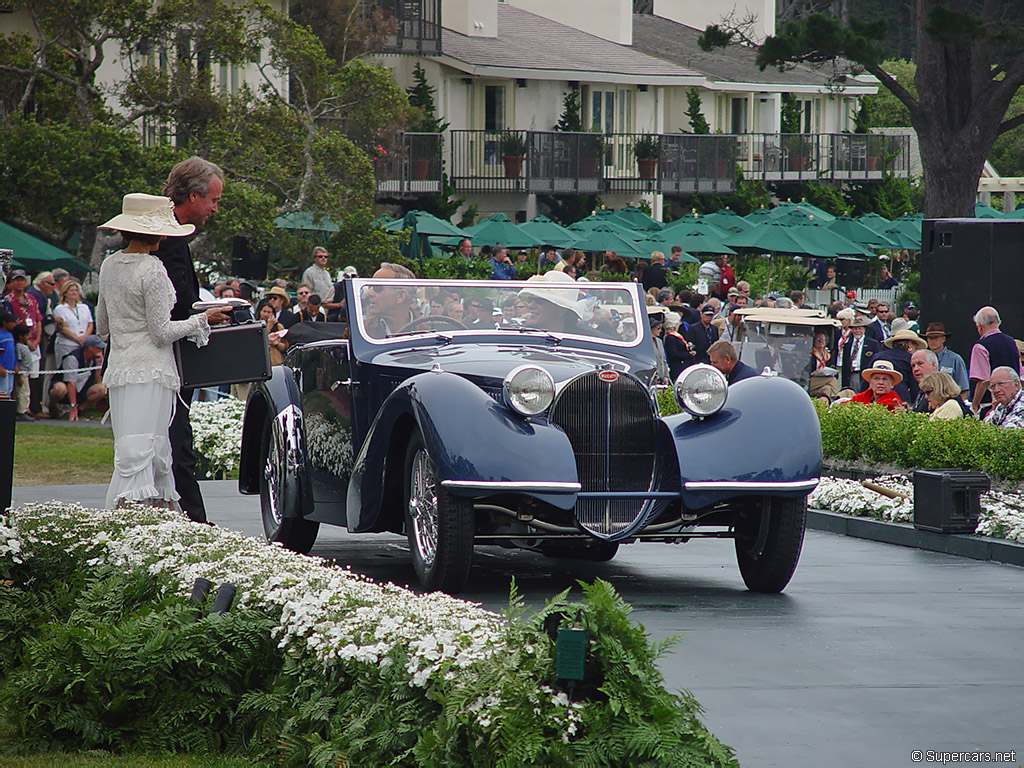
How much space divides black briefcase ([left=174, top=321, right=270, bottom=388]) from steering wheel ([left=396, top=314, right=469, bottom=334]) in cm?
118

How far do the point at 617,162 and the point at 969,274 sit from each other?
3289cm

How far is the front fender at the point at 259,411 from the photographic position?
380 inches

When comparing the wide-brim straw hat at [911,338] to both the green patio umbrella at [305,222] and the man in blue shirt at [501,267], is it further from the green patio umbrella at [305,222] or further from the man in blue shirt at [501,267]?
the green patio umbrella at [305,222]

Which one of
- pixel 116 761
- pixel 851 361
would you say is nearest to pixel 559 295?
pixel 116 761

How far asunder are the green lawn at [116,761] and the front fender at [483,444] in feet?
7.67

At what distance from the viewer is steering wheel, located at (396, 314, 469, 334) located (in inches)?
348

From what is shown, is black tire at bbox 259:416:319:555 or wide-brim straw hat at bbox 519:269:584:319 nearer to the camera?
wide-brim straw hat at bbox 519:269:584:319

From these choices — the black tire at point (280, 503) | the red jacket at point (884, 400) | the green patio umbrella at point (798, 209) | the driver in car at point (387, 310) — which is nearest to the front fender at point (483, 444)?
the driver in car at point (387, 310)

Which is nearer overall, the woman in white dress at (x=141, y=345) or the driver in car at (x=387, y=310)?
the woman in white dress at (x=141, y=345)

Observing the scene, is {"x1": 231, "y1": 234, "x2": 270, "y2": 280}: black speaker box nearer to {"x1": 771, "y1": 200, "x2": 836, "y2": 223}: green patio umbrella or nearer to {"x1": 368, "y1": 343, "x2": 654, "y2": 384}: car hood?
{"x1": 368, "y1": 343, "x2": 654, "y2": 384}: car hood

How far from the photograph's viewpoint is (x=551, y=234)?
3503 centimetres

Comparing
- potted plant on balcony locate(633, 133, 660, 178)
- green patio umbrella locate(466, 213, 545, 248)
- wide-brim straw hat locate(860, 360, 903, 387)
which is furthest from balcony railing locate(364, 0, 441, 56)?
wide-brim straw hat locate(860, 360, 903, 387)

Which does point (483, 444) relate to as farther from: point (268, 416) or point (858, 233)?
point (858, 233)

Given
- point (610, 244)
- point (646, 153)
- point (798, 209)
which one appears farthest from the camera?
point (646, 153)
